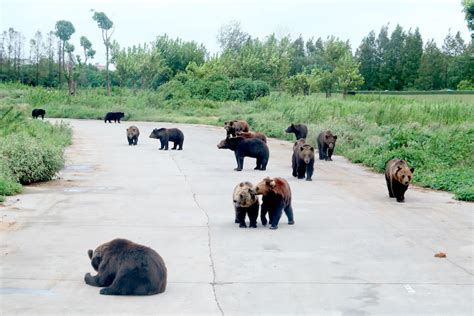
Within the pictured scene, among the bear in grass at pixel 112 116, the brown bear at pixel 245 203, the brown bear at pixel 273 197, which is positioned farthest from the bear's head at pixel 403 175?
the bear in grass at pixel 112 116

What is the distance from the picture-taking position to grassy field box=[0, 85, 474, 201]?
20.5 meters

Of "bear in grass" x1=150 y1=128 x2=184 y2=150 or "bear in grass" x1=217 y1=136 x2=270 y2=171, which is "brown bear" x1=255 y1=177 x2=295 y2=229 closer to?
"bear in grass" x1=217 y1=136 x2=270 y2=171

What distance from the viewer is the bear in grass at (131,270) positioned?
799 centimetres

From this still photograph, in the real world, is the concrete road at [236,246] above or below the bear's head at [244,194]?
below

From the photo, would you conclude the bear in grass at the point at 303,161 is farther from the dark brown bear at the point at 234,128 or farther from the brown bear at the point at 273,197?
the dark brown bear at the point at 234,128

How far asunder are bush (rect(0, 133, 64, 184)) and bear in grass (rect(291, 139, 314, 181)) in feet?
18.1

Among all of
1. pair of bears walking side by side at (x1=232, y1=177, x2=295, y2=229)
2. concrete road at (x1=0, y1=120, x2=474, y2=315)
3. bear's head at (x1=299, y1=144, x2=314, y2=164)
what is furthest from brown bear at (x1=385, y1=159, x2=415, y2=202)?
pair of bears walking side by side at (x1=232, y1=177, x2=295, y2=229)

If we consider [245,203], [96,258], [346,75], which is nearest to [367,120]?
[245,203]

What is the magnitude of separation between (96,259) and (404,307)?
10.6 feet

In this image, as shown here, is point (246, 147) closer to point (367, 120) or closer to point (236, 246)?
point (236, 246)

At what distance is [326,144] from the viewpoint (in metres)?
23.7

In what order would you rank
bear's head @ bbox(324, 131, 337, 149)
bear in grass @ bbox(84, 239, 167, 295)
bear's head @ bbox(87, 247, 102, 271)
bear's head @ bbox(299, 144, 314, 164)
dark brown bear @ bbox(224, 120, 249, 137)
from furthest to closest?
dark brown bear @ bbox(224, 120, 249, 137) < bear's head @ bbox(324, 131, 337, 149) < bear's head @ bbox(299, 144, 314, 164) < bear's head @ bbox(87, 247, 102, 271) < bear in grass @ bbox(84, 239, 167, 295)

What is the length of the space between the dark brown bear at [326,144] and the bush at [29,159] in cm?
837

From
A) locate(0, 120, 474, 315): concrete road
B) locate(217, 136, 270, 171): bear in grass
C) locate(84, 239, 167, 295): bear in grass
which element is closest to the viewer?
locate(84, 239, 167, 295): bear in grass
